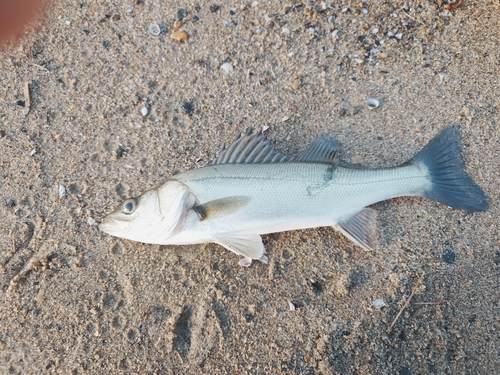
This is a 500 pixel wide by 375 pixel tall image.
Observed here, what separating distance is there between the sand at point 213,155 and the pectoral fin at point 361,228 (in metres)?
0.11

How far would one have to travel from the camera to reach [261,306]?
274cm

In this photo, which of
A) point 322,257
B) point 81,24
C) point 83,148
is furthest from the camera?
point 81,24

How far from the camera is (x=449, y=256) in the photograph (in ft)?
9.31

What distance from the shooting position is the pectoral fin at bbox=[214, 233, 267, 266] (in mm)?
2664

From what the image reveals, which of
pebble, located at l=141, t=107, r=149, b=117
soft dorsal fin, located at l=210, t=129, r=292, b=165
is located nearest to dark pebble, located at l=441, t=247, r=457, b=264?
soft dorsal fin, located at l=210, t=129, r=292, b=165

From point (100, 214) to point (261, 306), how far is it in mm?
1558

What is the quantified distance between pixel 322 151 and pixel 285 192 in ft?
1.76

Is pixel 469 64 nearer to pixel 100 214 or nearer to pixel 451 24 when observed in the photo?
pixel 451 24

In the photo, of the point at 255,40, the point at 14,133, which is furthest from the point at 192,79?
the point at 14,133

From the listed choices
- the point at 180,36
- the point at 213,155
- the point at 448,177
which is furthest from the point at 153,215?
the point at 448,177

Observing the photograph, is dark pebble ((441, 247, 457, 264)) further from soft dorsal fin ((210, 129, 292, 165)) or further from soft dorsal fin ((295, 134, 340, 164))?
soft dorsal fin ((210, 129, 292, 165))

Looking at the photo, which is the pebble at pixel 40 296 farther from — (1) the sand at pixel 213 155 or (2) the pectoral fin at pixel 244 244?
(2) the pectoral fin at pixel 244 244

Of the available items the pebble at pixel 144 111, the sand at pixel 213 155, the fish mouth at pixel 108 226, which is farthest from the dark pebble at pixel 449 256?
the pebble at pixel 144 111

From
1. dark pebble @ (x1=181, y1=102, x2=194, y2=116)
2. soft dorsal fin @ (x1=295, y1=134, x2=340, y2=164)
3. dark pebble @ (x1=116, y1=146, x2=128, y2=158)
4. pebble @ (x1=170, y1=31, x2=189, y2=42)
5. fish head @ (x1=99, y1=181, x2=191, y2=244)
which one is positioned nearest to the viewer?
fish head @ (x1=99, y1=181, x2=191, y2=244)
